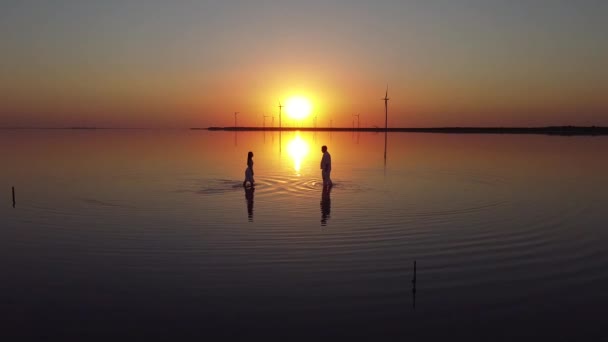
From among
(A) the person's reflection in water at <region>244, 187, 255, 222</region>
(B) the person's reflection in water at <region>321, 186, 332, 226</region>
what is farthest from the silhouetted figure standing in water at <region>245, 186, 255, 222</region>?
(B) the person's reflection in water at <region>321, 186, 332, 226</region>

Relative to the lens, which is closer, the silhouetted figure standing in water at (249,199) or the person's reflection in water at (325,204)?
the person's reflection in water at (325,204)

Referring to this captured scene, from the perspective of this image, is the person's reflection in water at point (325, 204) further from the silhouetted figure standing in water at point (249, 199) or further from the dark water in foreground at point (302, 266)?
the silhouetted figure standing in water at point (249, 199)

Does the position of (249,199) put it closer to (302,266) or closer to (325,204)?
(325,204)

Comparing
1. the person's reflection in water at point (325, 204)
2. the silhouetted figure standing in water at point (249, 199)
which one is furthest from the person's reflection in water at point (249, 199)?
the person's reflection in water at point (325, 204)

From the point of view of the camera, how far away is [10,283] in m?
10.8

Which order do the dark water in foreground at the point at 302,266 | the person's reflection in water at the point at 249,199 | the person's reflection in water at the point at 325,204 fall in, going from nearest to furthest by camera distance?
1. the dark water in foreground at the point at 302,266
2. the person's reflection in water at the point at 325,204
3. the person's reflection in water at the point at 249,199

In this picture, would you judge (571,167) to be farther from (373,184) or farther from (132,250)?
(132,250)

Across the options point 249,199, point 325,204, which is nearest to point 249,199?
point 249,199

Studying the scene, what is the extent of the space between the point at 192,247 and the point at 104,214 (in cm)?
682

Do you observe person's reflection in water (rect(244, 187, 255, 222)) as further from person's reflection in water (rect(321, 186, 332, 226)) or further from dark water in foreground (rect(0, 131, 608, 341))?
person's reflection in water (rect(321, 186, 332, 226))

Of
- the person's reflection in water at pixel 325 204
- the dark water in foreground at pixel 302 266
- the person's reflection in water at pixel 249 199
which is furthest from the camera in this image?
Result: the person's reflection in water at pixel 249 199

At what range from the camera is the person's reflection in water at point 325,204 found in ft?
60.3

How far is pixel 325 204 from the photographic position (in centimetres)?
2181

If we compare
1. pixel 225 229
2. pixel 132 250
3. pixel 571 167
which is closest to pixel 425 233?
pixel 225 229
